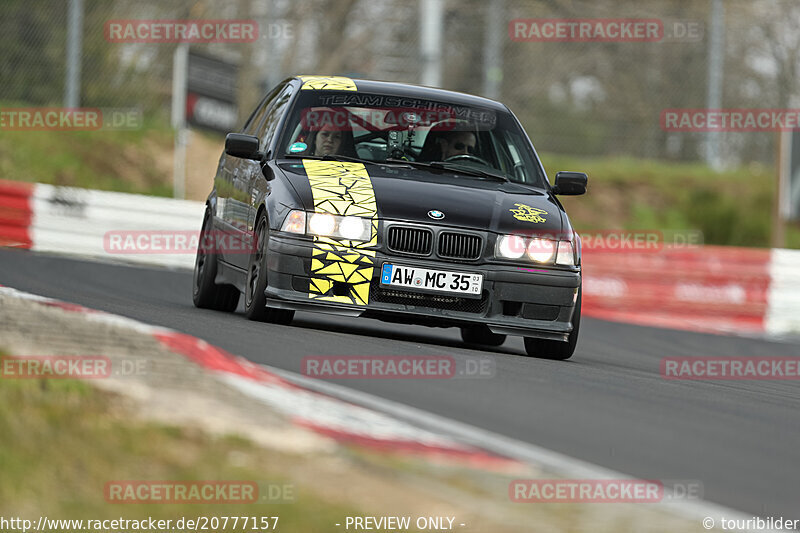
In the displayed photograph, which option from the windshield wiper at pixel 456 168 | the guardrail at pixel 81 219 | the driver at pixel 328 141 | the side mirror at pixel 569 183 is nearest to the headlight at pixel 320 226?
the driver at pixel 328 141

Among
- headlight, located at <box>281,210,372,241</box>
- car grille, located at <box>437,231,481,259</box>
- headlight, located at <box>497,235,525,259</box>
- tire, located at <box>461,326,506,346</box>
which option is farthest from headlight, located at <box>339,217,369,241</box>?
tire, located at <box>461,326,506,346</box>

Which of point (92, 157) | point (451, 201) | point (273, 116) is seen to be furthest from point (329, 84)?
point (92, 157)

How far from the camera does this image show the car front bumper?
8.62 m

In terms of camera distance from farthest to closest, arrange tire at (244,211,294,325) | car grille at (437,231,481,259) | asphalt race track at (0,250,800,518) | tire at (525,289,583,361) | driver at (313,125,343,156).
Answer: driver at (313,125,343,156) < tire at (525,289,583,361) < tire at (244,211,294,325) < car grille at (437,231,481,259) < asphalt race track at (0,250,800,518)

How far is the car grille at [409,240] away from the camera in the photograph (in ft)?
28.5

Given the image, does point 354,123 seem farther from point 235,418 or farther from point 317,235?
point 235,418

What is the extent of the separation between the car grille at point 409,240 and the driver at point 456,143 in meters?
1.29

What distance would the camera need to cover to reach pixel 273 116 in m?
10.4

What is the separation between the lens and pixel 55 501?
4070mm

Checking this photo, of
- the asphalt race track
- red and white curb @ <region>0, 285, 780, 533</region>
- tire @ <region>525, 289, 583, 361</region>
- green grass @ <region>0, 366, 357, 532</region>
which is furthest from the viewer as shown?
tire @ <region>525, 289, 583, 361</region>

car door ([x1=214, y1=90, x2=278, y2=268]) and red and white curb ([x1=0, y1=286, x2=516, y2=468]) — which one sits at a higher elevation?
car door ([x1=214, y1=90, x2=278, y2=268])

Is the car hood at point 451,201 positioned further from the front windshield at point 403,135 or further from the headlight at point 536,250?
the front windshield at point 403,135

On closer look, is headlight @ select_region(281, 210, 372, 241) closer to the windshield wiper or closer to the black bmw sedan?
the black bmw sedan

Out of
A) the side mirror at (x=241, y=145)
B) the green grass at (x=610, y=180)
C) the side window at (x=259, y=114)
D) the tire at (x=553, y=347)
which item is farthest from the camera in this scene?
the green grass at (x=610, y=180)
